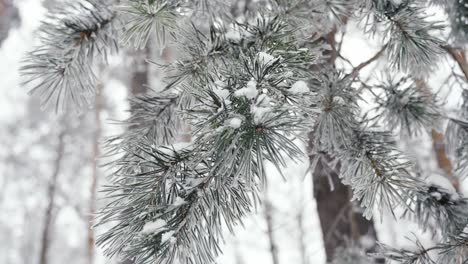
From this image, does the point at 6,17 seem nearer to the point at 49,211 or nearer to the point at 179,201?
the point at 179,201

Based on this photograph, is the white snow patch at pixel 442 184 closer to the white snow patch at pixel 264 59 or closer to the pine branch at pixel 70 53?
the white snow patch at pixel 264 59

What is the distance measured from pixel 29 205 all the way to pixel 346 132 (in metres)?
10.2

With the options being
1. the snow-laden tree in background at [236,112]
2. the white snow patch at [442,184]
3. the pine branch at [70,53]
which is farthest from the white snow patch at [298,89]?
the white snow patch at [442,184]

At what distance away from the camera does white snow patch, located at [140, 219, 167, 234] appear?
658 millimetres

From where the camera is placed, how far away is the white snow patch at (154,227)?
0.66 m

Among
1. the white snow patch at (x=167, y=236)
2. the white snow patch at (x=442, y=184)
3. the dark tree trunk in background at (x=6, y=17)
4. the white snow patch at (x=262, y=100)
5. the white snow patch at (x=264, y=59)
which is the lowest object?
the white snow patch at (x=167, y=236)

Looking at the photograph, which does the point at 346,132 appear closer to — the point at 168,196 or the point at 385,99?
the point at 385,99

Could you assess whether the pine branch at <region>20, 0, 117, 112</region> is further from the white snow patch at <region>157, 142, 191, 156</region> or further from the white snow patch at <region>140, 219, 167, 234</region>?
the white snow patch at <region>140, 219, 167, 234</region>

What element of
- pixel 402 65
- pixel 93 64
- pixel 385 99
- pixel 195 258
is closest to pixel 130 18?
pixel 93 64

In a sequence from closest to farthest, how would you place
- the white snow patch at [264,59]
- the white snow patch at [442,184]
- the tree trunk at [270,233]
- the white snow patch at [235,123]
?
the white snow patch at [235,123], the white snow patch at [264,59], the white snow patch at [442,184], the tree trunk at [270,233]

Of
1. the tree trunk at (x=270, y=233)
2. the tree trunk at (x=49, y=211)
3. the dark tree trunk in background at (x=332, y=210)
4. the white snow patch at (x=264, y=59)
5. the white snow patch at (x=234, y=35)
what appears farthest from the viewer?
the tree trunk at (x=49, y=211)

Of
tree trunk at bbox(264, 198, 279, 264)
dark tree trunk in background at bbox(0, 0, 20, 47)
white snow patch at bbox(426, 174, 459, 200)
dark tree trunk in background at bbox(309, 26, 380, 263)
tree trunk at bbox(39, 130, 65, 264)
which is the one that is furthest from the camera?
tree trunk at bbox(39, 130, 65, 264)

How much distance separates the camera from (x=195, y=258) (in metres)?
0.69

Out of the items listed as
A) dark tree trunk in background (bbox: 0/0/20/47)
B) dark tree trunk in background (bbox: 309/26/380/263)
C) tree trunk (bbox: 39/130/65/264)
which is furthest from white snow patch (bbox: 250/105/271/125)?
tree trunk (bbox: 39/130/65/264)
